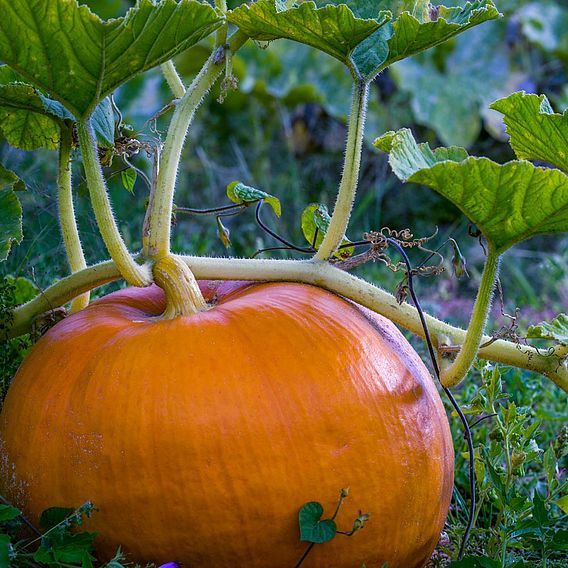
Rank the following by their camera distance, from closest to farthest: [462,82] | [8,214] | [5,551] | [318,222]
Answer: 1. [5,551]
2. [8,214]
3. [318,222]
4. [462,82]

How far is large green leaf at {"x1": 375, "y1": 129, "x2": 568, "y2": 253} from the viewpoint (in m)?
1.05

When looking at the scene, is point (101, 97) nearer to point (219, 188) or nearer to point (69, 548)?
point (69, 548)

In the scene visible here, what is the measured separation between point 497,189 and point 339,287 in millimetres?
337

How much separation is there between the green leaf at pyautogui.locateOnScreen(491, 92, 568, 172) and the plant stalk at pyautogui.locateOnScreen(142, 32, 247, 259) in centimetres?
45

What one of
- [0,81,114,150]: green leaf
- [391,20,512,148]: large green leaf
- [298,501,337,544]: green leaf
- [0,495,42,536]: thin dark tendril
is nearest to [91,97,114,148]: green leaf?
[0,81,114,150]: green leaf

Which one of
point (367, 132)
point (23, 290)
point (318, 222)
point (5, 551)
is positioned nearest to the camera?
point (5, 551)

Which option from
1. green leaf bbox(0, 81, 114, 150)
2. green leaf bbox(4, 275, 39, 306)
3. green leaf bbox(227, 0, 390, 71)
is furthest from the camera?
green leaf bbox(4, 275, 39, 306)

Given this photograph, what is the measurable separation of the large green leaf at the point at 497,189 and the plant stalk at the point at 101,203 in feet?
1.41

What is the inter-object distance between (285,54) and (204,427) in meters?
4.05

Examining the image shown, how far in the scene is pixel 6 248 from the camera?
4.39 feet

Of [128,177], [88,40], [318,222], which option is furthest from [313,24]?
[128,177]

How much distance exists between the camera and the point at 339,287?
1325 mm

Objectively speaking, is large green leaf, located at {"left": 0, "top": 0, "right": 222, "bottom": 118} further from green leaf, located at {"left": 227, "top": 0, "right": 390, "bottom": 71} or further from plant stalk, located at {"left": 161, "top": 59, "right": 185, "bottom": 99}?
plant stalk, located at {"left": 161, "top": 59, "right": 185, "bottom": 99}

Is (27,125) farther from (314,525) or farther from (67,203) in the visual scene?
(314,525)
